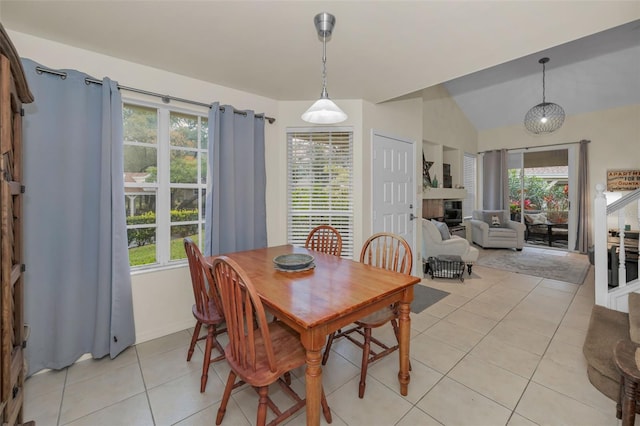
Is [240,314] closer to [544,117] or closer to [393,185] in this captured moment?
[393,185]

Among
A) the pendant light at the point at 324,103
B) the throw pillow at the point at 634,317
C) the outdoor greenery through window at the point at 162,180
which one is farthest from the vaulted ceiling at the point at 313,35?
the throw pillow at the point at 634,317

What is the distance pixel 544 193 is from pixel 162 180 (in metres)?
7.51

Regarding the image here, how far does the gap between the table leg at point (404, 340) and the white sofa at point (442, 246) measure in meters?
2.80

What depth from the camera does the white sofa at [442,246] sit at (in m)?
4.19

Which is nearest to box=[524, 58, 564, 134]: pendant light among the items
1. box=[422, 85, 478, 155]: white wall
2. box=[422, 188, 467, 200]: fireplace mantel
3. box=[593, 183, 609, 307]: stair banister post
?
box=[422, 85, 478, 155]: white wall

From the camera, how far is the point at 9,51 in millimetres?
1025

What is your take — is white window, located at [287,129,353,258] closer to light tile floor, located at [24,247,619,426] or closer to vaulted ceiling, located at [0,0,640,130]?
vaulted ceiling, located at [0,0,640,130]

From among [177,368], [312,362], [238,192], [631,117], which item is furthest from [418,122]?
[631,117]

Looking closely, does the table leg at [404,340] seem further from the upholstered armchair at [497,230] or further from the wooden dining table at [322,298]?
the upholstered armchair at [497,230]

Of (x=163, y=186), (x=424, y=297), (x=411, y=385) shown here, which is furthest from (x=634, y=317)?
(x=163, y=186)

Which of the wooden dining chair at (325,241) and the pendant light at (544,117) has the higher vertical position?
the pendant light at (544,117)

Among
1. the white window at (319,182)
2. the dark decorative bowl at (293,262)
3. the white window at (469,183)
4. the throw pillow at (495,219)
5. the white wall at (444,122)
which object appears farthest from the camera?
the white window at (469,183)

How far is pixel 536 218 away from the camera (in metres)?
6.35

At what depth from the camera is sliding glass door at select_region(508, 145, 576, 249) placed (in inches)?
232
